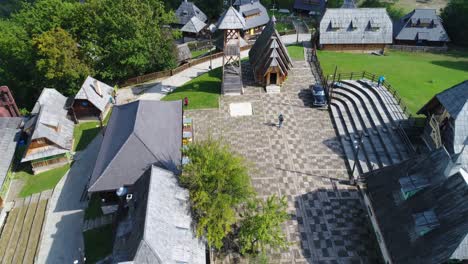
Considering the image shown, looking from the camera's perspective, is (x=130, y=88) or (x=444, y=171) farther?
(x=130, y=88)

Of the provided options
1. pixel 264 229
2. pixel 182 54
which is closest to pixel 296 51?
pixel 182 54

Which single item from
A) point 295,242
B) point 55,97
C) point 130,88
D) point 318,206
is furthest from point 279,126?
point 55,97

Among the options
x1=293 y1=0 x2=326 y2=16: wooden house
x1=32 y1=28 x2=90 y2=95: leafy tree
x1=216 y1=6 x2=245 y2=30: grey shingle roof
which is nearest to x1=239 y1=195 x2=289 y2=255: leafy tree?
x1=216 y1=6 x2=245 y2=30: grey shingle roof

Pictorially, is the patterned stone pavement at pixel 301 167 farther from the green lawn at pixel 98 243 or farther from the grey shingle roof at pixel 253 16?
the grey shingle roof at pixel 253 16

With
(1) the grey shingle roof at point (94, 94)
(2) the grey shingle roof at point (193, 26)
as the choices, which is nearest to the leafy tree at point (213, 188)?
(1) the grey shingle roof at point (94, 94)

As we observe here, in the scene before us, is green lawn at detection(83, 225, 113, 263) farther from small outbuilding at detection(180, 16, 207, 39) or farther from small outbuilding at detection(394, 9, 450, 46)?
small outbuilding at detection(394, 9, 450, 46)

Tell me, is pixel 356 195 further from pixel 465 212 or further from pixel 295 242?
pixel 465 212
